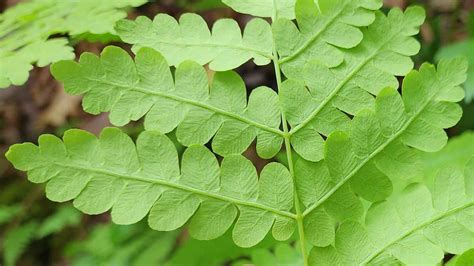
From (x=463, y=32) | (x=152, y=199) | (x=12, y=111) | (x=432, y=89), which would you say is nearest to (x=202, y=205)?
(x=152, y=199)

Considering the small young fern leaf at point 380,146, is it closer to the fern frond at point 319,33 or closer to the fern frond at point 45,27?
the fern frond at point 319,33

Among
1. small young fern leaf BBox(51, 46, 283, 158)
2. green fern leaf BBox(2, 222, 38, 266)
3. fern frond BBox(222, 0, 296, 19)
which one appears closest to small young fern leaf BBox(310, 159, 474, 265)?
small young fern leaf BBox(51, 46, 283, 158)

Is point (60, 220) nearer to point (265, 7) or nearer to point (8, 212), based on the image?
point (8, 212)

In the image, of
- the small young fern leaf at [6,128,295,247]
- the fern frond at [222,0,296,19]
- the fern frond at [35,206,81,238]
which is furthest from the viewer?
the fern frond at [35,206,81,238]

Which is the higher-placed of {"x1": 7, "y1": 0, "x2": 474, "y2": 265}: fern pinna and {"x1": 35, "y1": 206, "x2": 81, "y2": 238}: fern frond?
{"x1": 7, "y1": 0, "x2": 474, "y2": 265}: fern pinna

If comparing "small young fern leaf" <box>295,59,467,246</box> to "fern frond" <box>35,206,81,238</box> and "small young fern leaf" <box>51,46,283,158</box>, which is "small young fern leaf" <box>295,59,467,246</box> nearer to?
"small young fern leaf" <box>51,46,283,158</box>

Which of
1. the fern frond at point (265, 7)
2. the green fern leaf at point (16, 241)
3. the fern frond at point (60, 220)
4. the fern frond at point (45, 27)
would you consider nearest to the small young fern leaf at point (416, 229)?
the fern frond at point (265, 7)

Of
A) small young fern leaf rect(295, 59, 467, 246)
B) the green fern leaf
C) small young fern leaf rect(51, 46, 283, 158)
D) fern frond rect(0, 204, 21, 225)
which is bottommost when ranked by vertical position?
the green fern leaf

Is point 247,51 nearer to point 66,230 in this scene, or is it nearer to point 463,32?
point 463,32
